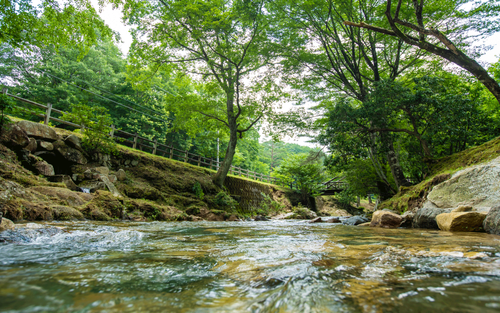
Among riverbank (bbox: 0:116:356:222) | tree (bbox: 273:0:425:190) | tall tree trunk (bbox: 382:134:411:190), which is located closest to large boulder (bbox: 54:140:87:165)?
riverbank (bbox: 0:116:356:222)

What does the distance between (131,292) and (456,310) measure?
1.26 m

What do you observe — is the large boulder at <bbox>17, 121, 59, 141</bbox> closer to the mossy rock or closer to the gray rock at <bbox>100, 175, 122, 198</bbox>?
the gray rock at <bbox>100, 175, 122, 198</bbox>

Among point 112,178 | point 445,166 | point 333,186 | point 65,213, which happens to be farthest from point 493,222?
point 333,186

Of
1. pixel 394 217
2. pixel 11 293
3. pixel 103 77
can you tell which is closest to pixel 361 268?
pixel 11 293

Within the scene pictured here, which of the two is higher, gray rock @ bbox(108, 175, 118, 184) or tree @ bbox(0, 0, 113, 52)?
tree @ bbox(0, 0, 113, 52)

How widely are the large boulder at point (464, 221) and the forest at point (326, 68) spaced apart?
471cm

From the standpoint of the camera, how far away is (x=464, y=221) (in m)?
3.63

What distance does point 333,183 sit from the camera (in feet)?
83.0

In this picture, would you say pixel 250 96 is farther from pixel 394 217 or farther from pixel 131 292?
pixel 131 292

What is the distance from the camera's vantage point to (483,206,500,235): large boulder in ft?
9.97

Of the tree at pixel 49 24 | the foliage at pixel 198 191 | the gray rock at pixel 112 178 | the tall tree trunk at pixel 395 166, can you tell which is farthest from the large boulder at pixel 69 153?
the tall tree trunk at pixel 395 166

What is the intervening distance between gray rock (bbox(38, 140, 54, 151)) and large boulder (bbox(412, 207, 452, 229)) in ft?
34.8

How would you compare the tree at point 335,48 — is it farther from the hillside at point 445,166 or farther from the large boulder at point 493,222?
the large boulder at point 493,222

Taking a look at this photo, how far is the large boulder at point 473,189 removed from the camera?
4.40 meters
